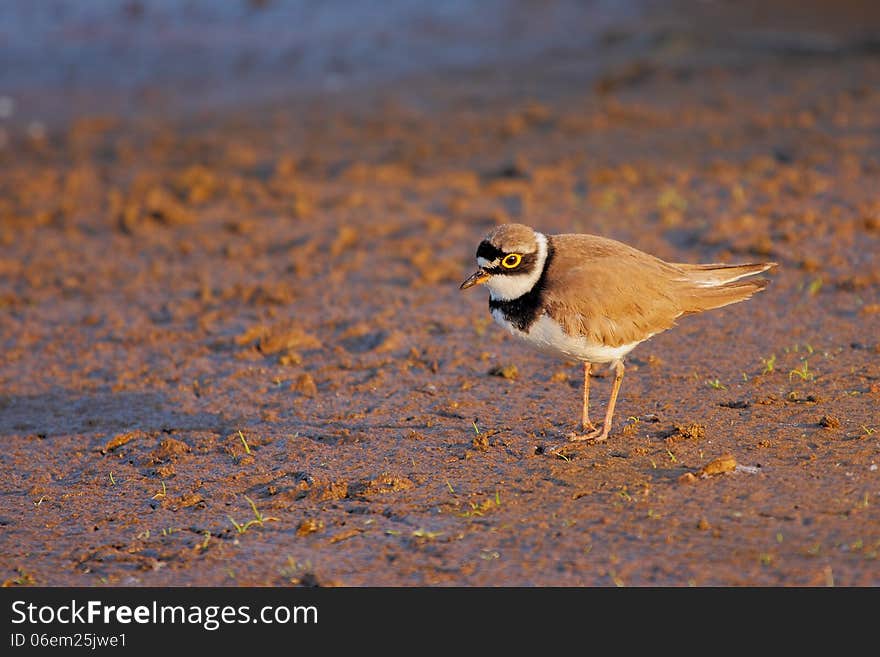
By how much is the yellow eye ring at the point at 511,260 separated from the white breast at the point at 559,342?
257 millimetres

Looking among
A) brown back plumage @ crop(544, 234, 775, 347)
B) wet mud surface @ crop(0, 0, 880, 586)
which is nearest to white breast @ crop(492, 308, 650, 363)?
brown back plumage @ crop(544, 234, 775, 347)

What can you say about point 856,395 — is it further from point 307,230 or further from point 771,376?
point 307,230

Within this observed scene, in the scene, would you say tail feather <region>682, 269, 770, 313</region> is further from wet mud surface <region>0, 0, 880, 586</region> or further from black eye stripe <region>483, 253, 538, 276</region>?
black eye stripe <region>483, 253, 538, 276</region>

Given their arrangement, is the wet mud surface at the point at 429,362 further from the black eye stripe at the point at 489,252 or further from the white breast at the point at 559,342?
the black eye stripe at the point at 489,252

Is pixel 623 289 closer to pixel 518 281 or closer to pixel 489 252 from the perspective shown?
pixel 518 281

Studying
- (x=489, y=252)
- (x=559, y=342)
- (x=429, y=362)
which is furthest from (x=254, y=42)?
(x=559, y=342)

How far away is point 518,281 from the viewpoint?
5.64 meters

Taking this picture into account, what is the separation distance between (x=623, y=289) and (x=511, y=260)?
63 cm

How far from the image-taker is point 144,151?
1394cm

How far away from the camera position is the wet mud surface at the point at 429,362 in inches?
190

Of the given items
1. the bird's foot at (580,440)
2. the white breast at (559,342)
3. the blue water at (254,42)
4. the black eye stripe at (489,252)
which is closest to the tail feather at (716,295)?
the white breast at (559,342)

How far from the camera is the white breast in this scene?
5488 mm

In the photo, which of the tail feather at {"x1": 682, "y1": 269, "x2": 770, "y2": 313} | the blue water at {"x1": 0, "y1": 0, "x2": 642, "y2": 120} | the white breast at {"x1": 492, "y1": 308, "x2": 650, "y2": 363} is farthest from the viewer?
the blue water at {"x1": 0, "y1": 0, "x2": 642, "y2": 120}

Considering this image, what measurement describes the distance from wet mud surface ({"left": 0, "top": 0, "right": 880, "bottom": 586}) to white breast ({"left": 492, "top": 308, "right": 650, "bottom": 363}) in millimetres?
510
